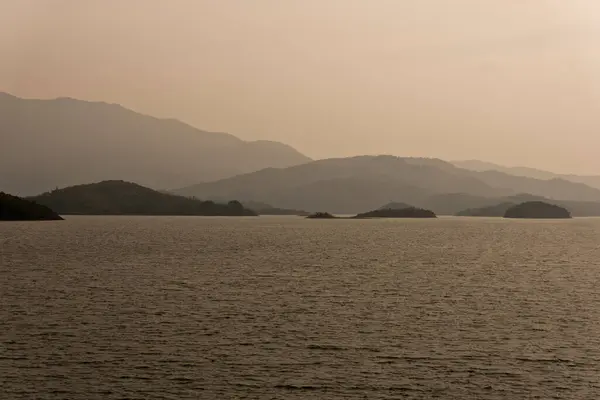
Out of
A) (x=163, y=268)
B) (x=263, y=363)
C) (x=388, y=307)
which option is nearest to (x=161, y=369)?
(x=263, y=363)

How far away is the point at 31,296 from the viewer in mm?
76938

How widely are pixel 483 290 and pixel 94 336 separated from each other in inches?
2000

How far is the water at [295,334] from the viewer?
138 ft

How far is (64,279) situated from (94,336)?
1724 inches

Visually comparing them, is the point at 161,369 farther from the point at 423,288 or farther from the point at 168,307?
the point at 423,288

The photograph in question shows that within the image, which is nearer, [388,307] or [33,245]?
[388,307]

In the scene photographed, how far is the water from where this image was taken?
42.2 metres

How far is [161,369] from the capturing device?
45406 mm

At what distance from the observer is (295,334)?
56719mm

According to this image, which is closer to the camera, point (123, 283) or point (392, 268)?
point (123, 283)

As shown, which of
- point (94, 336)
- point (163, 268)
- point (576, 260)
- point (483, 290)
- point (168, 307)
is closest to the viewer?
point (94, 336)

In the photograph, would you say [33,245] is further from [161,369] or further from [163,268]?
[161,369]

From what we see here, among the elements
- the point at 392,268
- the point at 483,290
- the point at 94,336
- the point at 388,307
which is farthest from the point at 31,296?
the point at 392,268

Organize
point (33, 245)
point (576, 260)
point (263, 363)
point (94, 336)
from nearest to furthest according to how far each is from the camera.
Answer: point (263, 363) → point (94, 336) → point (576, 260) → point (33, 245)
